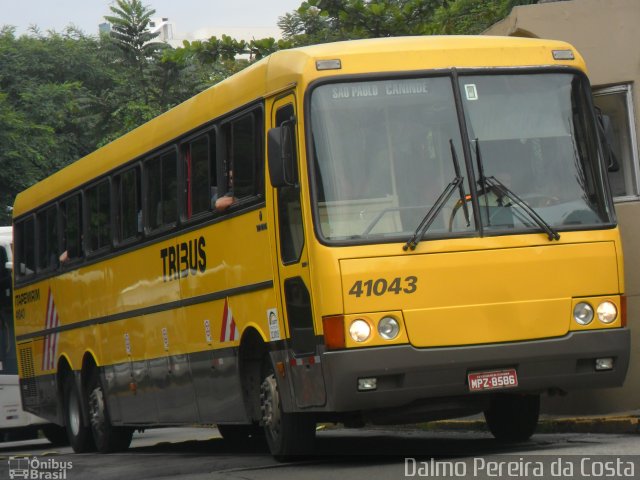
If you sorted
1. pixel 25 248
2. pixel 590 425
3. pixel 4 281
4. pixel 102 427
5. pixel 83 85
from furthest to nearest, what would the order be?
1. pixel 83 85
2. pixel 4 281
3. pixel 25 248
4. pixel 102 427
5. pixel 590 425

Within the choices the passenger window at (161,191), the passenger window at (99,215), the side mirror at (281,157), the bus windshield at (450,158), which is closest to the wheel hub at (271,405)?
the bus windshield at (450,158)

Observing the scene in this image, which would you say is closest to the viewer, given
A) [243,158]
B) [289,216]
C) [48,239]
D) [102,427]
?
[289,216]

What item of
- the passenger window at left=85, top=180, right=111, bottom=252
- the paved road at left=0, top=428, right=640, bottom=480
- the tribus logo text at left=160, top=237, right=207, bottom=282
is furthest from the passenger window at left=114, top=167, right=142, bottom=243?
the paved road at left=0, top=428, right=640, bottom=480

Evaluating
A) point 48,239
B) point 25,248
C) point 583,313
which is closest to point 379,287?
point 583,313

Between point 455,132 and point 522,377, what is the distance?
198 centimetres

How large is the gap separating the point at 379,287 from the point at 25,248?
11106 millimetres

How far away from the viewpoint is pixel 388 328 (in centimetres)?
1102

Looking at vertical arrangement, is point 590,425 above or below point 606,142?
below

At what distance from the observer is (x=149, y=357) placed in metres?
15.7

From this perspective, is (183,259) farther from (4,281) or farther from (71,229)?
(4,281)

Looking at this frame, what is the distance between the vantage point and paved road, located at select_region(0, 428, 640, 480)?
10289mm

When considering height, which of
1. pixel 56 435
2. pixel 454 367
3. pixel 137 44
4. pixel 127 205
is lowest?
pixel 454 367

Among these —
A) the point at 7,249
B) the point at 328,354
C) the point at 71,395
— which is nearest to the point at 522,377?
the point at 328,354

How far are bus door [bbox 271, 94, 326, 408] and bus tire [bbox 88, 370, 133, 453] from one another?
644 centimetres
